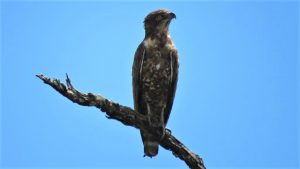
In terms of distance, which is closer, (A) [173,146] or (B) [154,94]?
(A) [173,146]

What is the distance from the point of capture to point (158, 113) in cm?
1073

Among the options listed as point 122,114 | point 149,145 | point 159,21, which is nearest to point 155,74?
point 159,21

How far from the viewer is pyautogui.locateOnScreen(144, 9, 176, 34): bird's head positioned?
1085cm

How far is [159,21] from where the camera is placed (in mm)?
10898

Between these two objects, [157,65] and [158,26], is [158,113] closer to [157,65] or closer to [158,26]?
[157,65]

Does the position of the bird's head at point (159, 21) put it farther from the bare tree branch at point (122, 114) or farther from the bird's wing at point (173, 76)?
the bare tree branch at point (122, 114)

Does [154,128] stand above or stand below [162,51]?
below

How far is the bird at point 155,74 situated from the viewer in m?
10.5

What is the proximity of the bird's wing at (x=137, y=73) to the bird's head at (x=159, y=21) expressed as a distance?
461mm

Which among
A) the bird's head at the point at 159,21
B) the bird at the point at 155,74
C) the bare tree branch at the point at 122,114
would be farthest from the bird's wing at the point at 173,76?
the bare tree branch at the point at 122,114

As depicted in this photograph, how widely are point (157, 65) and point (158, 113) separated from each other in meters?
1.02

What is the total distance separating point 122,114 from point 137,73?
1876mm

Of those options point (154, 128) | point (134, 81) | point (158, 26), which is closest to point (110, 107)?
point (154, 128)

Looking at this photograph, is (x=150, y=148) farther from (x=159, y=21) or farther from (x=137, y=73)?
(x=159, y=21)
